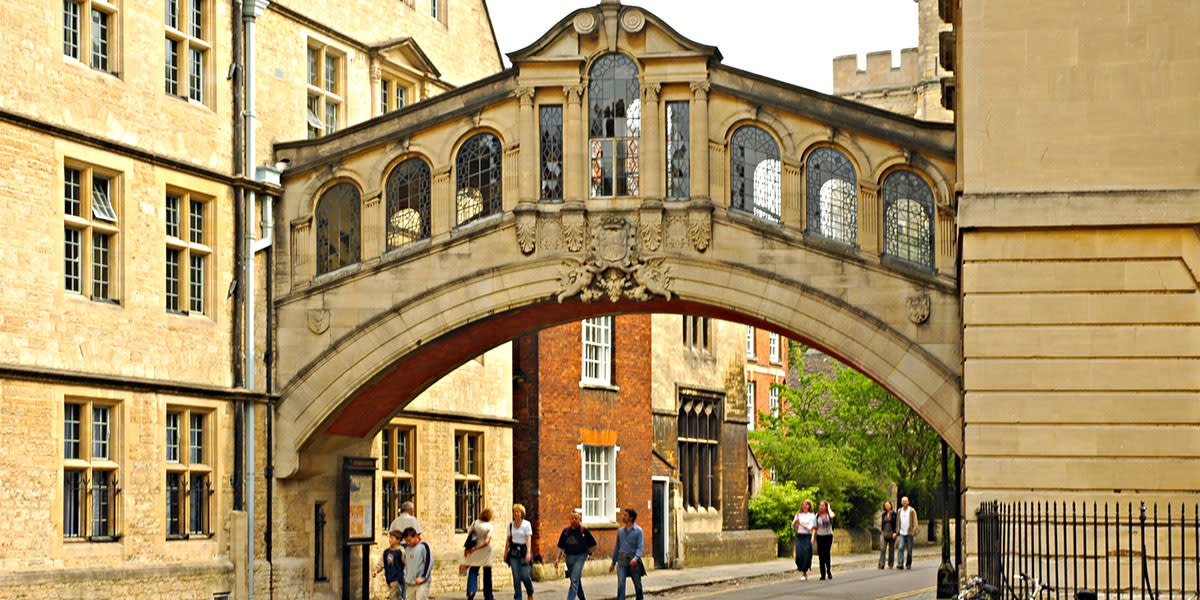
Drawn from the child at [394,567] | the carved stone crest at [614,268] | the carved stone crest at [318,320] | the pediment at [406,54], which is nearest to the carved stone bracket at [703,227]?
the carved stone crest at [614,268]

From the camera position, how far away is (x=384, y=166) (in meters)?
28.0

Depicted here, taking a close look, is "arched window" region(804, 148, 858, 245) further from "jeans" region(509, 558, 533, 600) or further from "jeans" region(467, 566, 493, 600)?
"jeans" region(467, 566, 493, 600)

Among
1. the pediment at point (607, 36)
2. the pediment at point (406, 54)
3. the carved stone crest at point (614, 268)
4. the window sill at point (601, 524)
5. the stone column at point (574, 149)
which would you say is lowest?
the window sill at point (601, 524)

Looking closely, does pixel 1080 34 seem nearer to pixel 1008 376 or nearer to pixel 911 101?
pixel 1008 376

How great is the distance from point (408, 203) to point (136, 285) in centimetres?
461

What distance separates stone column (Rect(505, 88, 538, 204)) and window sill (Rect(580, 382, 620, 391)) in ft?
36.8

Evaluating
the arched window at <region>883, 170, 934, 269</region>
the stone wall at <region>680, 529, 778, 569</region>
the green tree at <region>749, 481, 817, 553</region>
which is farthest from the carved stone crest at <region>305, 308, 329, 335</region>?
the green tree at <region>749, 481, 817, 553</region>

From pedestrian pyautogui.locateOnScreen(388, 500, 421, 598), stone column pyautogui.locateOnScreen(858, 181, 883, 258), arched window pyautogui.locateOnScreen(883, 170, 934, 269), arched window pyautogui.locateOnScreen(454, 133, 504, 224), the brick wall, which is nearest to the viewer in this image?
pedestrian pyautogui.locateOnScreen(388, 500, 421, 598)

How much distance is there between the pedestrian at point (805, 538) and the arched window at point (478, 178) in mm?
10818

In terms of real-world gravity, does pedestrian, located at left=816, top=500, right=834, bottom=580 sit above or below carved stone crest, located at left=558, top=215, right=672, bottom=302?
below

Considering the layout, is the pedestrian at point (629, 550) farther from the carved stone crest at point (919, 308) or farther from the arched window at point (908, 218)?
the arched window at point (908, 218)

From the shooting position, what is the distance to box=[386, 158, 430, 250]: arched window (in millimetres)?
27953

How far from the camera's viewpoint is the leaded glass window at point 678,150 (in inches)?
1058

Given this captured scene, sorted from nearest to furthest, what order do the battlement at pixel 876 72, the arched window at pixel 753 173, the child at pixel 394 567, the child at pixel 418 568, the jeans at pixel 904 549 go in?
1. the child at pixel 418 568
2. the child at pixel 394 567
3. the arched window at pixel 753 173
4. the jeans at pixel 904 549
5. the battlement at pixel 876 72
